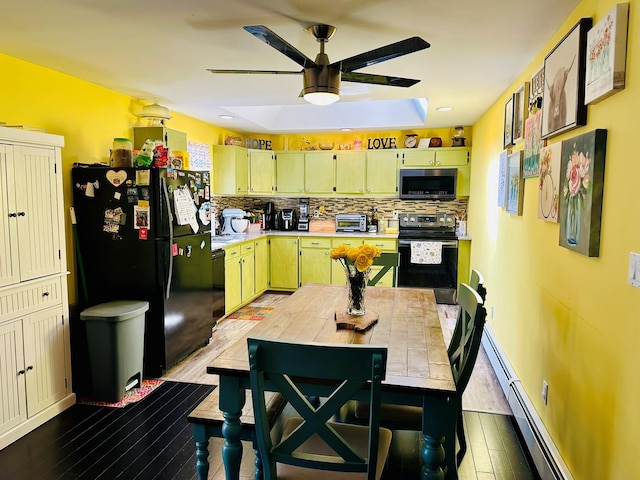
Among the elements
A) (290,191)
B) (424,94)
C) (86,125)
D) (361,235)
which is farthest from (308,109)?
(86,125)

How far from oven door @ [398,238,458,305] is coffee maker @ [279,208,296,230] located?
5.52 ft

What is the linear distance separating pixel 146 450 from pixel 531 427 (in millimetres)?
2190

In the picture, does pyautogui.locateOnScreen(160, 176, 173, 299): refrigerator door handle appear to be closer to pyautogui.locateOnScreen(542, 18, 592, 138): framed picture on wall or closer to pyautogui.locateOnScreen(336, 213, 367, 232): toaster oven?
pyautogui.locateOnScreen(542, 18, 592, 138): framed picture on wall

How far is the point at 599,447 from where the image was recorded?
1683 mm

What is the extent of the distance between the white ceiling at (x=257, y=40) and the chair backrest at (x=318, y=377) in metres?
1.59

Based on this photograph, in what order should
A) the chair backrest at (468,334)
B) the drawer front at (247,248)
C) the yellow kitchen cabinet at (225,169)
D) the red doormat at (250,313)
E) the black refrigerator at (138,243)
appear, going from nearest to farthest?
the chair backrest at (468,334)
the black refrigerator at (138,243)
the red doormat at (250,313)
the drawer front at (247,248)
the yellow kitchen cabinet at (225,169)

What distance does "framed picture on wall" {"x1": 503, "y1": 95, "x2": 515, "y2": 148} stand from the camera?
130 inches

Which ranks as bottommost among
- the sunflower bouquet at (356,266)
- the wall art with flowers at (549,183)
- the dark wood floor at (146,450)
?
the dark wood floor at (146,450)

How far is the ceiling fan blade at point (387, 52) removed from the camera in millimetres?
1862

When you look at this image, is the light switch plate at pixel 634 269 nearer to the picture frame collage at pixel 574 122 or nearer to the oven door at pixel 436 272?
the picture frame collage at pixel 574 122

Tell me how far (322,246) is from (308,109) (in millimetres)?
1827

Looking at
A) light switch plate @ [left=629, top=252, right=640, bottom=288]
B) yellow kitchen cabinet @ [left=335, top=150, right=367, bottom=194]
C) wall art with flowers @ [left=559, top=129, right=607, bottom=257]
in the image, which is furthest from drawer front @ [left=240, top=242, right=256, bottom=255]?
A: light switch plate @ [left=629, top=252, right=640, bottom=288]

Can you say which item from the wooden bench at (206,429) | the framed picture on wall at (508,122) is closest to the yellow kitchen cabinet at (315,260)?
the framed picture on wall at (508,122)

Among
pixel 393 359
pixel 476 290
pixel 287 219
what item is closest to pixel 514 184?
pixel 476 290
